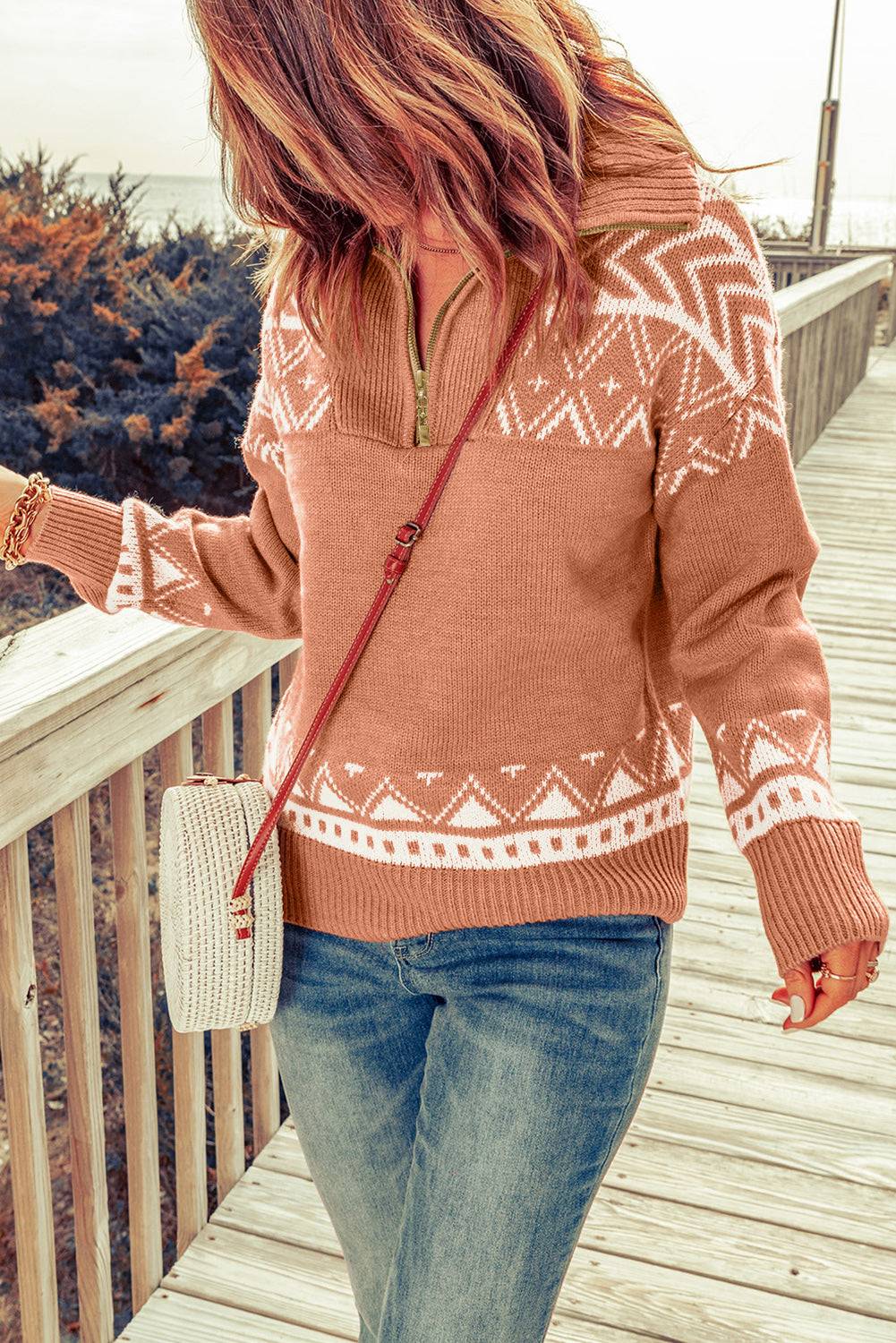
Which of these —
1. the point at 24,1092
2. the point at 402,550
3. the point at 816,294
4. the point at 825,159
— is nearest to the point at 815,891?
the point at 402,550

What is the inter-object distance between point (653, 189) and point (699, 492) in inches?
9.6

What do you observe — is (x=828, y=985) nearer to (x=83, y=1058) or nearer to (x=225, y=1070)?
(x=83, y=1058)

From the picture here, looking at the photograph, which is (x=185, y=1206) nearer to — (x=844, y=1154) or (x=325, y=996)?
(x=325, y=996)

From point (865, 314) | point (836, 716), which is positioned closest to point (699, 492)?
point (836, 716)

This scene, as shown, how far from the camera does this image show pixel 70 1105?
1.52 meters

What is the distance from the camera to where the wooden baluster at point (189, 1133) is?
1812mm

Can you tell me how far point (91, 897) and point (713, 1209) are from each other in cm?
106

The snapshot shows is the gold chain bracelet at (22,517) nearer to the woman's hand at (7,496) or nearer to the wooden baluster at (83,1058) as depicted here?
the woman's hand at (7,496)

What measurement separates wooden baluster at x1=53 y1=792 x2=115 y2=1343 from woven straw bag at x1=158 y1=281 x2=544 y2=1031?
0.84 feet

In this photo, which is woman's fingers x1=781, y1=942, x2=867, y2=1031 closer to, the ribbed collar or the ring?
the ring

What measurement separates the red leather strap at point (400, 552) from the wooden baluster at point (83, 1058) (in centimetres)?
35

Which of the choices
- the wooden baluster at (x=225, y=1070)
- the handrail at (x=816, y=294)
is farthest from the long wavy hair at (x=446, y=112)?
the handrail at (x=816, y=294)

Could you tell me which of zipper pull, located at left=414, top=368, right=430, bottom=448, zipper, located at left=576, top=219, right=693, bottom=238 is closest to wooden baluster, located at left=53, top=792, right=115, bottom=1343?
zipper pull, located at left=414, top=368, right=430, bottom=448

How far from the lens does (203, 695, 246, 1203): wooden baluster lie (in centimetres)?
184
